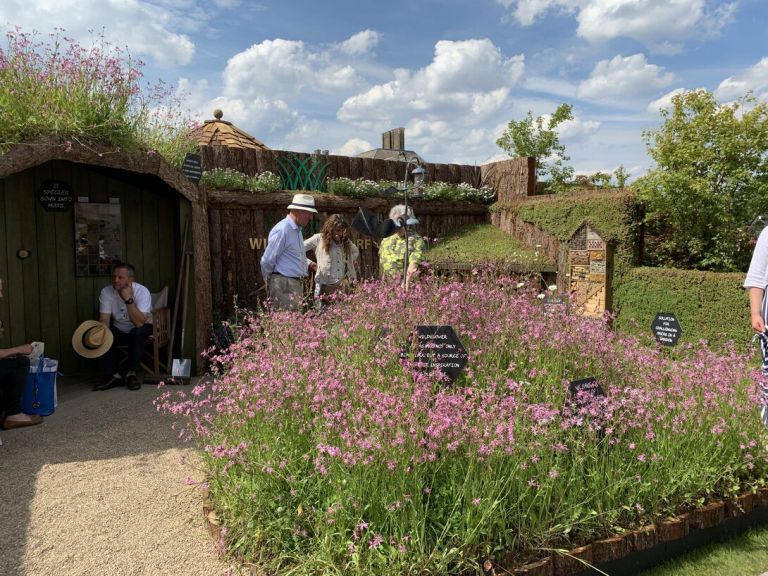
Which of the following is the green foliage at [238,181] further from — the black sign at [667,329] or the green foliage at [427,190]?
the black sign at [667,329]

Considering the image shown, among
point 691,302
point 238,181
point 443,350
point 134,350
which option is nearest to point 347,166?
point 238,181

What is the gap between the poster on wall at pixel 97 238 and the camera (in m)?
6.67

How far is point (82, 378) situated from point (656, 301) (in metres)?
7.15

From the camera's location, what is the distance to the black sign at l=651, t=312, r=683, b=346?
487 cm

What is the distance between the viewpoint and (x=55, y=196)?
6.45 meters

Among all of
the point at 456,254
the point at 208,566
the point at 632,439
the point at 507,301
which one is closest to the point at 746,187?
the point at 456,254

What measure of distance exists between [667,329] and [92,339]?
547cm

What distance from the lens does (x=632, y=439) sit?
2.96m

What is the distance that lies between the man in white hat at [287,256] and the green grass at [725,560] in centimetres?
386

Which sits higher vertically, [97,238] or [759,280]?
[97,238]

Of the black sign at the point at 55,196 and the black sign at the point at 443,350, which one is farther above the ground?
the black sign at the point at 55,196

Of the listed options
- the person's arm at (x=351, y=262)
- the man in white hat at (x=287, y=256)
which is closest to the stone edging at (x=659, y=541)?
the man in white hat at (x=287, y=256)

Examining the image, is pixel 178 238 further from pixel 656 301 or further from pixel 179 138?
pixel 656 301

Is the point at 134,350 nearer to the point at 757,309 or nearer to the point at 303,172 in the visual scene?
the point at 303,172
